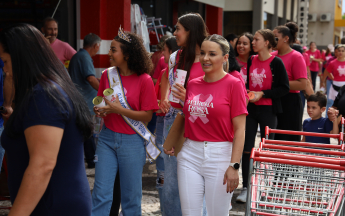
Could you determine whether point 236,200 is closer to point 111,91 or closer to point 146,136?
point 146,136

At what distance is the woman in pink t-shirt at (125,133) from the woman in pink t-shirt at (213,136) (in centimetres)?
60

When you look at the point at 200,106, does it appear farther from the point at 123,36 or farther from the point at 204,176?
the point at 123,36

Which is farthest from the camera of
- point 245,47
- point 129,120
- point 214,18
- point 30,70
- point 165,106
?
point 214,18

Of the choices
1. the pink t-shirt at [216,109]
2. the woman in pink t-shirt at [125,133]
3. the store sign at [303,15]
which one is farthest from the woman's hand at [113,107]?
the store sign at [303,15]

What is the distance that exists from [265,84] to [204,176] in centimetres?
232

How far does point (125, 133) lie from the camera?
355 centimetres

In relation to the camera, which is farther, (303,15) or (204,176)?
(303,15)

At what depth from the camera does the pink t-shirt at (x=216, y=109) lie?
297cm

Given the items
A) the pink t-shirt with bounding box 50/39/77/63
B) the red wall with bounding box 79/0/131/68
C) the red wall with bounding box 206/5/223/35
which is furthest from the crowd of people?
the red wall with bounding box 206/5/223/35

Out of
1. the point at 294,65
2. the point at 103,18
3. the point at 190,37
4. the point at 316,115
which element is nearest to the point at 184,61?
the point at 190,37

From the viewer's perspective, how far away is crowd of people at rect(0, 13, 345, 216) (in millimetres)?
1913

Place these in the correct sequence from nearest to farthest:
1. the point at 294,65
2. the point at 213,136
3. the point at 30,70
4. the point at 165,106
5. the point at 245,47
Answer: the point at 30,70, the point at 213,136, the point at 165,106, the point at 294,65, the point at 245,47

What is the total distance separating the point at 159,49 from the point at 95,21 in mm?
1447

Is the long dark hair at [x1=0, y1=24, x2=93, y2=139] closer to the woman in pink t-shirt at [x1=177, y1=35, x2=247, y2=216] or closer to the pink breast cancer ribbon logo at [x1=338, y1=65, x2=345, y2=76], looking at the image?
the woman in pink t-shirt at [x1=177, y1=35, x2=247, y2=216]
